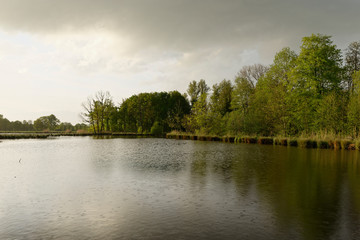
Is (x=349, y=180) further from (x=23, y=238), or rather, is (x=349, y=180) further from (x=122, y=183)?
(x=23, y=238)

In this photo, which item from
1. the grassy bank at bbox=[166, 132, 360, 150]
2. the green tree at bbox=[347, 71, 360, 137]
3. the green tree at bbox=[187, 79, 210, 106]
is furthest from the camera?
the green tree at bbox=[187, 79, 210, 106]

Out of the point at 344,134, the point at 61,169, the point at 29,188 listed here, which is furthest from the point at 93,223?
the point at 344,134

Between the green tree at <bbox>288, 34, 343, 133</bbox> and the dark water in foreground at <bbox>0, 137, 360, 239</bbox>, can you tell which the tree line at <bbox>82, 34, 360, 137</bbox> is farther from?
the dark water in foreground at <bbox>0, 137, 360, 239</bbox>

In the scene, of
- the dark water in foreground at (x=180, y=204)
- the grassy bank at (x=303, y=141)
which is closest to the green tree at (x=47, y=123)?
the grassy bank at (x=303, y=141)

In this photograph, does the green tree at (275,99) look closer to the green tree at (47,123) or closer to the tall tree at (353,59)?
the tall tree at (353,59)

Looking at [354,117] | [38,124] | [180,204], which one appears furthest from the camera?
[38,124]

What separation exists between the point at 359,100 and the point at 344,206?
101 ft

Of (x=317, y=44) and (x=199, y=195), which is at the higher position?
(x=317, y=44)

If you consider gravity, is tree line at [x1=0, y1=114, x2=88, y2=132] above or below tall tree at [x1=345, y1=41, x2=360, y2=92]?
below

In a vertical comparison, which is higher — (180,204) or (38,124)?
(38,124)

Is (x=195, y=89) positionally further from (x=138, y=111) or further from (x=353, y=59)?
(x=353, y=59)

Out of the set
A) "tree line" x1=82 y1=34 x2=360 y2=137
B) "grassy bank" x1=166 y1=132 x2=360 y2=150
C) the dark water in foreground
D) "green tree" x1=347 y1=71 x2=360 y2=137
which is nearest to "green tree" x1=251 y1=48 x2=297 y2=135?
"tree line" x1=82 y1=34 x2=360 y2=137

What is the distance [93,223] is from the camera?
8.52 meters

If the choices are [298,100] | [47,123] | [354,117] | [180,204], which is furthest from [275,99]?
[47,123]
